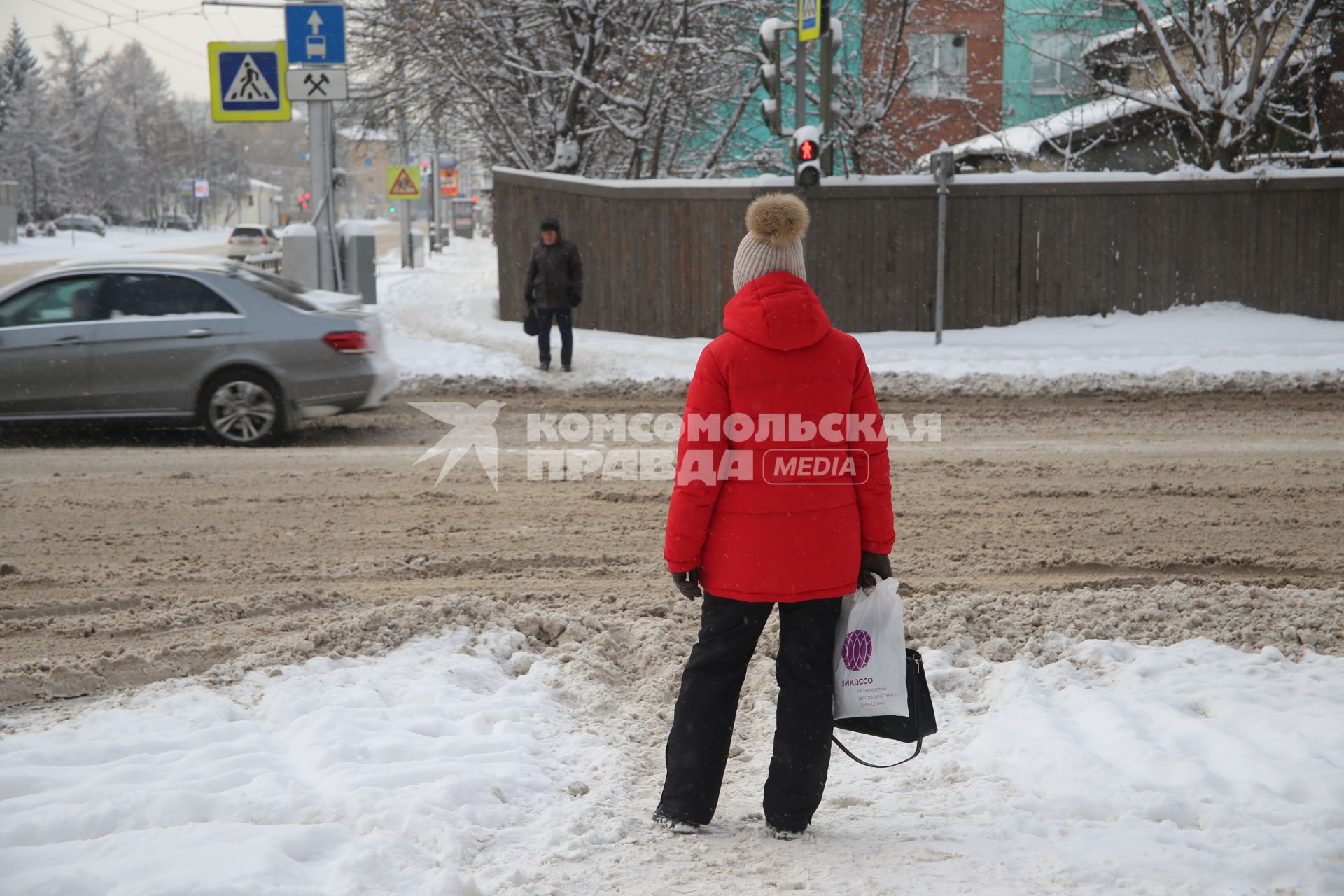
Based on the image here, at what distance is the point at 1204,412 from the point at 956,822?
9.11 metres

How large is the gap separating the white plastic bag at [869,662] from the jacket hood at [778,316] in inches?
33.3

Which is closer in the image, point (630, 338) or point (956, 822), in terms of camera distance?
point (956, 822)

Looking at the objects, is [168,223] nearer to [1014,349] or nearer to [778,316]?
[1014,349]

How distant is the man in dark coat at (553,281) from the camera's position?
14.2 meters

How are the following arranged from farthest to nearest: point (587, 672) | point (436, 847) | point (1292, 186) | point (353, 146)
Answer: point (353, 146), point (1292, 186), point (587, 672), point (436, 847)

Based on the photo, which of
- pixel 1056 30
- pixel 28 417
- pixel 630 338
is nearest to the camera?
pixel 28 417

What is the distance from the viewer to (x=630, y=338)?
17609mm

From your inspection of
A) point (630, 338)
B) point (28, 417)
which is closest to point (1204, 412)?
point (630, 338)

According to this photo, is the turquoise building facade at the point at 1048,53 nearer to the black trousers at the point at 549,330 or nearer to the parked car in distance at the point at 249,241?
the black trousers at the point at 549,330

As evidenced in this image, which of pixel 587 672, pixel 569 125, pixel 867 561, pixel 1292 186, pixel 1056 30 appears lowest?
pixel 587 672

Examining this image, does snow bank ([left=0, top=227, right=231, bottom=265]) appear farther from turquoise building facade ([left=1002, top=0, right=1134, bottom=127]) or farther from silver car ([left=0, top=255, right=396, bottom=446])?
silver car ([left=0, top=255, right=396, bottom=446])

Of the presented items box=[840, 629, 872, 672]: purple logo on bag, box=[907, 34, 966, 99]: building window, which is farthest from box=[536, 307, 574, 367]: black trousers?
box=[907, 34, 966, 99]: building window

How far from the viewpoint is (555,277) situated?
559 inches

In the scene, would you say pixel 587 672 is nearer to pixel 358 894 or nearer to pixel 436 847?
pixel 436 847
